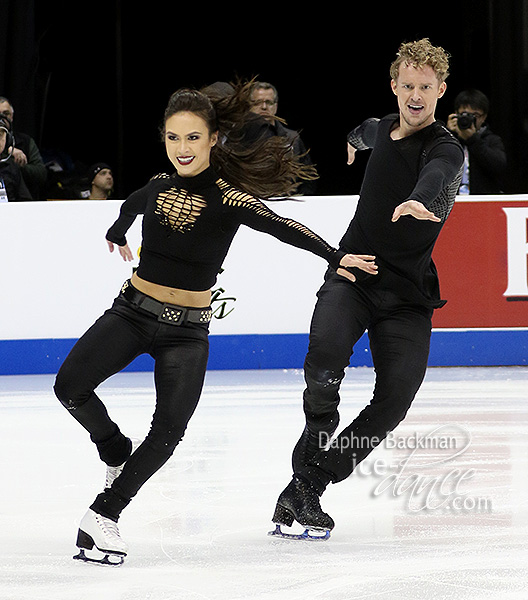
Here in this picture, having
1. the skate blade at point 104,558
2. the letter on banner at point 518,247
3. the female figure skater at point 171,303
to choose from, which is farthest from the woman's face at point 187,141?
the letter on banner at point 518,247

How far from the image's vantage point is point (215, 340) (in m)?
6.79

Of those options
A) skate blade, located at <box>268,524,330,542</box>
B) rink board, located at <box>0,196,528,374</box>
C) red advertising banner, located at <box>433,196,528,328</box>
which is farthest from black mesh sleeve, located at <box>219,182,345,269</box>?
red advertising banner, located at <box>433,196,528,328</box>

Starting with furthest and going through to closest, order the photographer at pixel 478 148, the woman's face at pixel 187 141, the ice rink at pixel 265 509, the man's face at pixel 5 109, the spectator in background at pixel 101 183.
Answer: the spectator in background at pixel 101 183 → the photographer at pixel 478 148 → the man's face at pixel 5 109 → the woman's face at pixel 187 141 → the ice rink at pixel 265 509

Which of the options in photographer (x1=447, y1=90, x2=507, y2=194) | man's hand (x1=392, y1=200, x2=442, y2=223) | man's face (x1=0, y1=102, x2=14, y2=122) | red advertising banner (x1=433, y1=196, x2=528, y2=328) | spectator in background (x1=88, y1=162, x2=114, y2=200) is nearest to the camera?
man's hand (x1=392, y1=200, x2=442, y2=223)

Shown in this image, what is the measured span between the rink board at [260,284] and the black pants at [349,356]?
11.9ft

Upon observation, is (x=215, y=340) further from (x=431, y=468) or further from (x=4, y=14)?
(x=4, y=14)

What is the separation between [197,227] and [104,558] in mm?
893

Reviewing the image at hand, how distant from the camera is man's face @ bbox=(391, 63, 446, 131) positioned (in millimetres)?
3039

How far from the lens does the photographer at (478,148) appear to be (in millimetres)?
7109

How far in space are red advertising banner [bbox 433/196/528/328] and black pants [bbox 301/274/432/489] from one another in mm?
3830

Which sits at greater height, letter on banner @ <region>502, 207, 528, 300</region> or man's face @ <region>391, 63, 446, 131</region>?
letter on banner @ <region>502, 207, 528, 300</region>

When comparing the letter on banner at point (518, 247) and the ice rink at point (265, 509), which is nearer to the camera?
the ice rink at point (265, 509)

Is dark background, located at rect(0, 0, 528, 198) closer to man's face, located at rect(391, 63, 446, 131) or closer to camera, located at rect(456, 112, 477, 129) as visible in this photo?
camera, located at rect(456, 112, 477, 129)

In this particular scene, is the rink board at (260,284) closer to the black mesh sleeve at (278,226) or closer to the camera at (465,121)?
the camera at (465,121)
